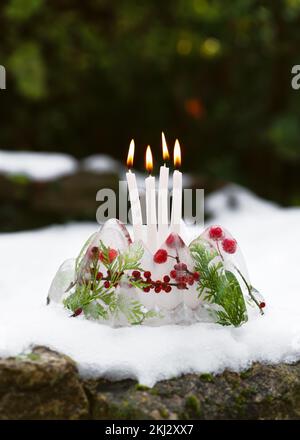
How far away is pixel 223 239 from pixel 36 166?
393cm

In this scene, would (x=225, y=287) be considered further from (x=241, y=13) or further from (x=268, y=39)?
(x=268, y=39)

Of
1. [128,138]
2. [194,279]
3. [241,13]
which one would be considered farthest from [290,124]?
[194,279]

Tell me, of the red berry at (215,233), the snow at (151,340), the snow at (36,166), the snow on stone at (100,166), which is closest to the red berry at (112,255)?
the snow at (151,340)

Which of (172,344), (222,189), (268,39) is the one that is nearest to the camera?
(172,344)

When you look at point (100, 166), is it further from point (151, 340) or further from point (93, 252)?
point (151, 340)

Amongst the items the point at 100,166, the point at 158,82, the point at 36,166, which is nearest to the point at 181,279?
the point at 36,166

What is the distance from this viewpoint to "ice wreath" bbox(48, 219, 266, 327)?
6.05ft

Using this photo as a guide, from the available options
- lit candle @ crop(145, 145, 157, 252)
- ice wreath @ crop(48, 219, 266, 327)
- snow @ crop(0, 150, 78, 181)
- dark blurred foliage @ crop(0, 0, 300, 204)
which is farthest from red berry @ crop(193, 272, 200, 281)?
dark blurred foliage @ crop(0, 0, 300, 204)

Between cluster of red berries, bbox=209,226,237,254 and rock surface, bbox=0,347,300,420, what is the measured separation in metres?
0.40

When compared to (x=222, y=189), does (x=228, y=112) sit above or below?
above

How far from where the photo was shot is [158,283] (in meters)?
1.87
